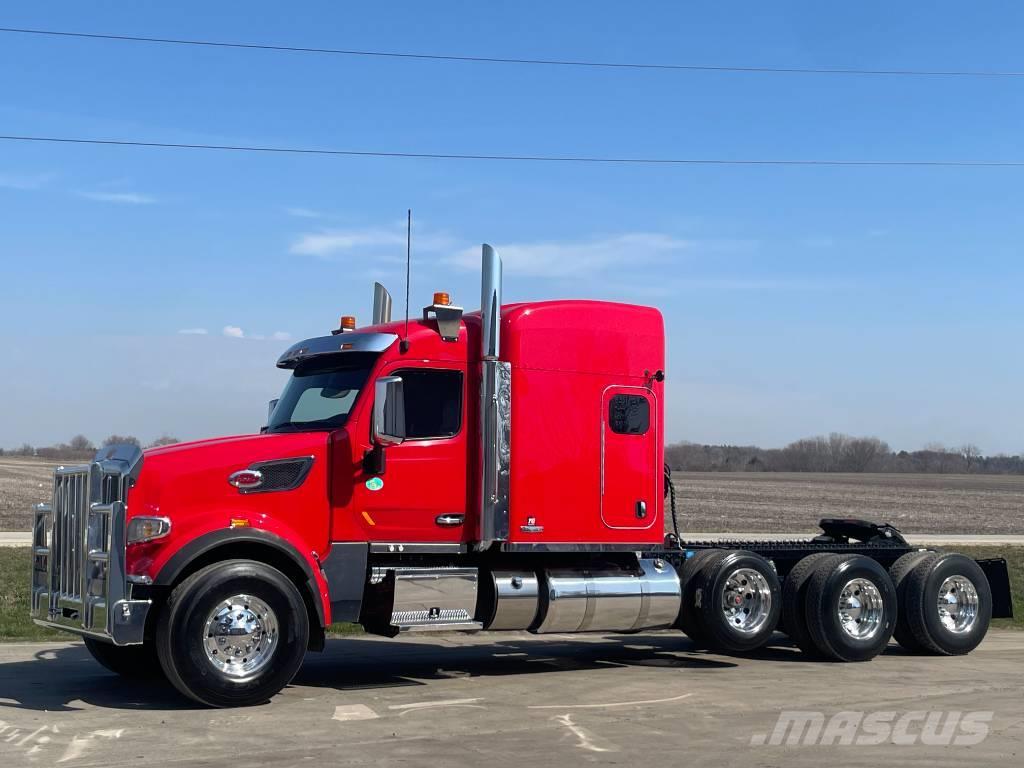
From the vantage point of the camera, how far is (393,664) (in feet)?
43.0

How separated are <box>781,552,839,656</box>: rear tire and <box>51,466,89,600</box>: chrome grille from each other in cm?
736

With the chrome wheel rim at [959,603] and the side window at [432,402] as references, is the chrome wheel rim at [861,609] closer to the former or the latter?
the chrome wheel rim at [959,603]

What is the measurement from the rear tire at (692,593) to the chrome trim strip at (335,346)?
3996 millimetres

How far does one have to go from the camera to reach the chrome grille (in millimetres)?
10727

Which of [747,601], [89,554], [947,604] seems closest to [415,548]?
[89,554]

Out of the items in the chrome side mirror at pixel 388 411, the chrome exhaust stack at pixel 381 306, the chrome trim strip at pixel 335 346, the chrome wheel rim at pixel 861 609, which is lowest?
the chrome wheel rim at pixel 861 609

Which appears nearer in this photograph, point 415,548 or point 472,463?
point 415,548

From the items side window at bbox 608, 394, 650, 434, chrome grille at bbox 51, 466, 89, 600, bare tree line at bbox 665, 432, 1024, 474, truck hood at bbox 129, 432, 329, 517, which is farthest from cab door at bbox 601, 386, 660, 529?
bare tree line at bbox 665, 432, 1024, 474

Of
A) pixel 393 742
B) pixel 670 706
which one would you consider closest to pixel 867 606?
pixel 670 706

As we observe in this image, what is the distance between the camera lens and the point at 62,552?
11.1 m

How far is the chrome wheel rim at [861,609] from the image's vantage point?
1375cm

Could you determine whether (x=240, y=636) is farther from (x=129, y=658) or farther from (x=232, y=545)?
(x=129, y=658)

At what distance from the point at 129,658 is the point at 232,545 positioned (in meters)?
2.11

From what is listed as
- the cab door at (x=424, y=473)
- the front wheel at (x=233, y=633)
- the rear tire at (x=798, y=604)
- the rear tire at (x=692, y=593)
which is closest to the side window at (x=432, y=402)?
the cab door at (x=424, y=473)
